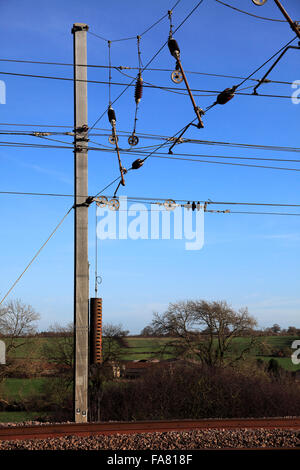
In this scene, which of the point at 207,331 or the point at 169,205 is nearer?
the point at 169,205

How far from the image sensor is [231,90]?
9.50 metres

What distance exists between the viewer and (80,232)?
47.3 feet

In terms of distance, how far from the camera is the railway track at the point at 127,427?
12.1 metres

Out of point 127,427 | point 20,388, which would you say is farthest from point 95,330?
point 20,388

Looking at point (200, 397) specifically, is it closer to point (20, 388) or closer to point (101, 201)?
point (20, 388)

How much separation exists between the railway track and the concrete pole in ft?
3.78

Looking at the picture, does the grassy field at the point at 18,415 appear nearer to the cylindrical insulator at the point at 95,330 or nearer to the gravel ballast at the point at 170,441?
the cylindrical insulator at the point at 95,330

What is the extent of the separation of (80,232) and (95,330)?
9.51 ft

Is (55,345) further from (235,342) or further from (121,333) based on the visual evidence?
(235,342)

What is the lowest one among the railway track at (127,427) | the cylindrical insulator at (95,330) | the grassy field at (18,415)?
the grassy field at (18,415)

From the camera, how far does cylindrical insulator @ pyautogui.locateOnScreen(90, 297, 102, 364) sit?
14047 mm

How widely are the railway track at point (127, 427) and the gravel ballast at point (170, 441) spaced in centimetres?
64
